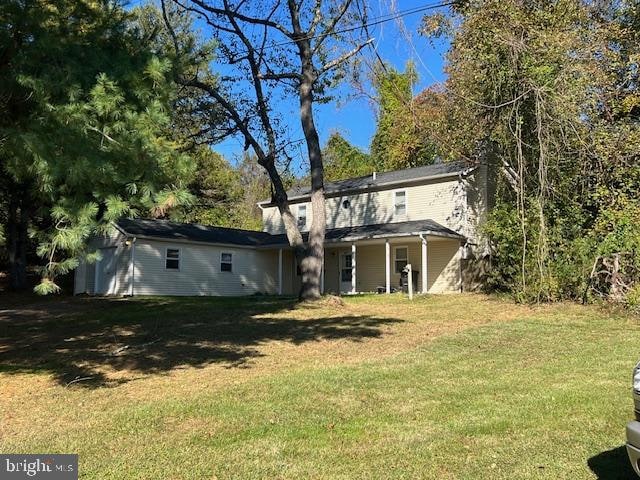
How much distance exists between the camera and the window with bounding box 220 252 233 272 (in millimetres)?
24625

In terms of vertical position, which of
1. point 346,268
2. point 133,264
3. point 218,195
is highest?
point 218,195

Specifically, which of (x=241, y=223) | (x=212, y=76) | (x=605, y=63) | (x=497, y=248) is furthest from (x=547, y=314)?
(x=241, y=223)

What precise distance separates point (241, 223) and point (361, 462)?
3694 centimetres

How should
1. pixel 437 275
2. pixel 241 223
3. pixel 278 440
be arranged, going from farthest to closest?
1. pixel 241 223
2. pixel 437 275
3. pixel 278 440

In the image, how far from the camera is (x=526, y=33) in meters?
14.9

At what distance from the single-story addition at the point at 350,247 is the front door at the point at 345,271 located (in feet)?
Result: 0.14

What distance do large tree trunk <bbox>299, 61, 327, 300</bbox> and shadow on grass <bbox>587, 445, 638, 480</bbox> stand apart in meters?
11.8

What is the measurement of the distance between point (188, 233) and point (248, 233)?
404 cm

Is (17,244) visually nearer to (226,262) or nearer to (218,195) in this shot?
(226,262)

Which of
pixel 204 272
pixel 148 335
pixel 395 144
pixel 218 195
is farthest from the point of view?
pixel 395 144

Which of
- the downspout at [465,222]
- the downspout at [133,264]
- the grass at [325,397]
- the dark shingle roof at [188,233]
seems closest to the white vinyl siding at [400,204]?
the downspout at [465,222]

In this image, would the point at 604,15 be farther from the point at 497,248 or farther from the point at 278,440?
the point at 278,440

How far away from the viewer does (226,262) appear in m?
24.8

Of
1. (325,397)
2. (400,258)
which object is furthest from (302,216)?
(325,397)
